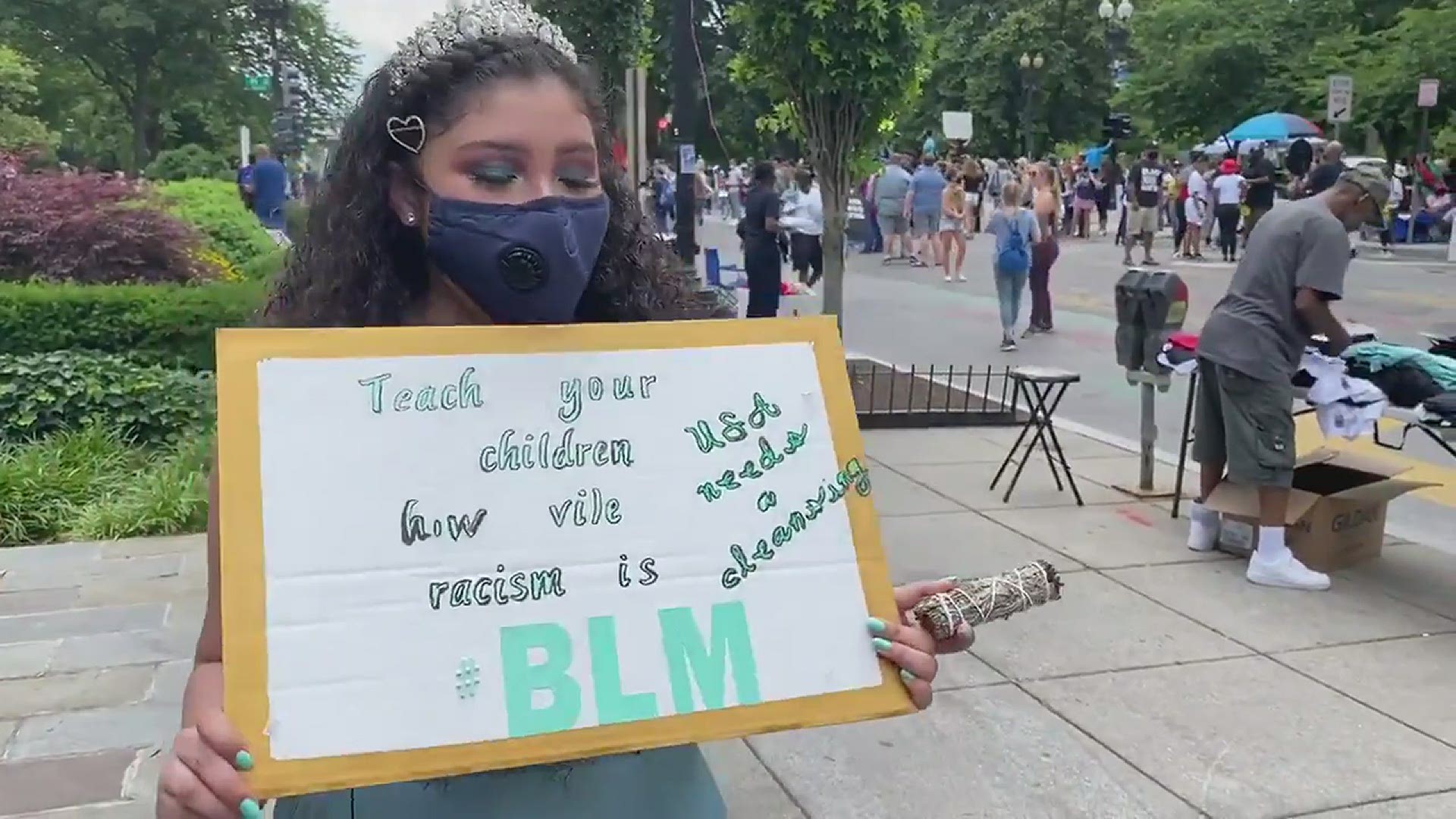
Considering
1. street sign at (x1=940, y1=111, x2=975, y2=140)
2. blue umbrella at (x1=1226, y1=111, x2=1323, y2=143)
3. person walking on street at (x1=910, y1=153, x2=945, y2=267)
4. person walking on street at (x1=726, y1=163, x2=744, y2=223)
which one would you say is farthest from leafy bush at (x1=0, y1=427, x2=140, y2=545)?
street sign at (x1=940, y1=111, x2=975, y2=140)

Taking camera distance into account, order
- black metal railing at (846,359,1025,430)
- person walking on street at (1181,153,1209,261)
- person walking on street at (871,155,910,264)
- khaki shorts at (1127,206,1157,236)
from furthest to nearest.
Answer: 1. person walking on street at (871,155,910,264)
2. person walking on street at (1181,153,1209,261)
3. khaki shorts at (1127,206,1157,236)
4. black metal railing at (846,359,1025,430)

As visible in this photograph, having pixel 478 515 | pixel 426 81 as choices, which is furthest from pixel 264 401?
pixel 426 81

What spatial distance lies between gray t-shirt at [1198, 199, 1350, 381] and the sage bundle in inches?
164

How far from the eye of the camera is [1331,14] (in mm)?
35031

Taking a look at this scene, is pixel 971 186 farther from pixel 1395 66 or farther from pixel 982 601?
pixel 982 601

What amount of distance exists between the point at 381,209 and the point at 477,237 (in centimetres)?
24

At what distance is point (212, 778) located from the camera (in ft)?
4.68

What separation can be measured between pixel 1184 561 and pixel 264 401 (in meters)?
5.43

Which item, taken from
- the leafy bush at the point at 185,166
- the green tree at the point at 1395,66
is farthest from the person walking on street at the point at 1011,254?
the leafy bush at the point at 185,166

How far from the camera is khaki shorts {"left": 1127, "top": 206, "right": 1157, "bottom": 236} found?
72.5ft

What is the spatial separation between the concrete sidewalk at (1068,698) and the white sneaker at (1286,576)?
0.09 metres

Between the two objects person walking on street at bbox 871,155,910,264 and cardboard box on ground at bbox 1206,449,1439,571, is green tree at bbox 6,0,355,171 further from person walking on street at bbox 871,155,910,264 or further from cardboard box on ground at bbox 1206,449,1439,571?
cardboard box on ground at bbox 1206,449,1439,571

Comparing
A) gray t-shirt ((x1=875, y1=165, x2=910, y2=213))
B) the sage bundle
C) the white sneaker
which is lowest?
the white sneaker

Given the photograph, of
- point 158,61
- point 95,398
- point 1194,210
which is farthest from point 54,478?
point 158,61
